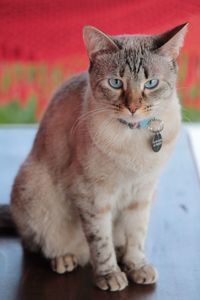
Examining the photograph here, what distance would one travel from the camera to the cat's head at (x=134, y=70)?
1491 mm

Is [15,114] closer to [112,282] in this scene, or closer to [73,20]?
[73,20]

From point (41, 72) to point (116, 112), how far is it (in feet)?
1.86

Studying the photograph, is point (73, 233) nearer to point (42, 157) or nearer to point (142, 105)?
point (42, 157)

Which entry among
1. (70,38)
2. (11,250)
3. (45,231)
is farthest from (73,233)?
(70,38)

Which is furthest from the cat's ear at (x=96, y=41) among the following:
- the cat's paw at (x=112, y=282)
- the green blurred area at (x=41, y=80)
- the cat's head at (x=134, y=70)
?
the cat's paw at (x=112, y=282)

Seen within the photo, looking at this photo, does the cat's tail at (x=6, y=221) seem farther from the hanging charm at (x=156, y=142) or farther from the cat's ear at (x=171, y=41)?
the cat's ear at (x=171, y=41)

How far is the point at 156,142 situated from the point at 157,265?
39 cm

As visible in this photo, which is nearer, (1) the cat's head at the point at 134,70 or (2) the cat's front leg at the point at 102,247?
(1) the cat's head at the point at 134,70

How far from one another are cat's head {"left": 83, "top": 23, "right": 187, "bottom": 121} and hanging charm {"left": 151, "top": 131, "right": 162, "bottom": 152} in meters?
0.07

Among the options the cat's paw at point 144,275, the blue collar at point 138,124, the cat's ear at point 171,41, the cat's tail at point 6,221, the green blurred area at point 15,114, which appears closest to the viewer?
the cat's ear at point 171,41

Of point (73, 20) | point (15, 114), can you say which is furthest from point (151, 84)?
point (15, 114)

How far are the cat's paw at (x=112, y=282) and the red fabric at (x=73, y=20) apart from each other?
25.4 inches

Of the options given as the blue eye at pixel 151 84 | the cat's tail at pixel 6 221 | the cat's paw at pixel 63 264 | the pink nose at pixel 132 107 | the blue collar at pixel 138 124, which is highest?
the blue eye at pixel 151 84

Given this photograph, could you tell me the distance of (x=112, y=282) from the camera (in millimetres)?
1674
